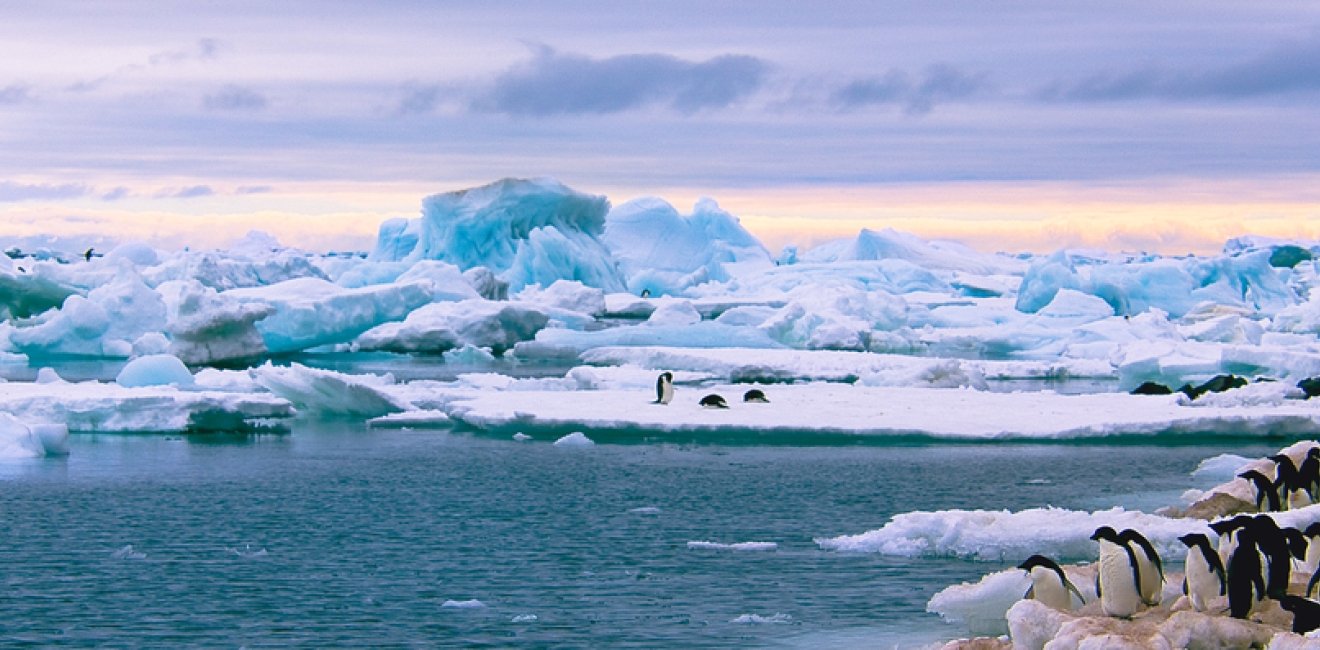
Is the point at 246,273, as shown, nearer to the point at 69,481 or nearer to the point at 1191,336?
the point at 1191,336

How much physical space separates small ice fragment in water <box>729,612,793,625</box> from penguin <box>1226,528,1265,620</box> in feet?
7.56

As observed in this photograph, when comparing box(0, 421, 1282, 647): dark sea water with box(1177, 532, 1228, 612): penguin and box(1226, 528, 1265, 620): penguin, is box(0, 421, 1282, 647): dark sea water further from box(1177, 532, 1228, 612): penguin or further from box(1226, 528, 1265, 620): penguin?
box(1226, 528, 1265, 620): penguin

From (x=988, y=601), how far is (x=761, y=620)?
1.21m

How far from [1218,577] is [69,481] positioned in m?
10.1

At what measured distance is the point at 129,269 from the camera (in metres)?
31.1

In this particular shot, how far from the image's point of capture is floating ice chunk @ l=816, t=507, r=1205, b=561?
33.3 ft

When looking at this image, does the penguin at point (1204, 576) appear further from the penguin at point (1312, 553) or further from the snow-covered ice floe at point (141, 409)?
the snow-covered ice floe at point (141, 409)

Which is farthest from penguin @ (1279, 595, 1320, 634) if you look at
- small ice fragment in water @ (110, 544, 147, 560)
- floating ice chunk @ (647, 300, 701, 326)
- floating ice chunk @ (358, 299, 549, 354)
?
floating ice chunk @ (647, 300, 701, 326)

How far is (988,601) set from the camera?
853cm

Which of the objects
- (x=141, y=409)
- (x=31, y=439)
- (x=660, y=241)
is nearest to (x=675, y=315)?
(x=660, y=241)

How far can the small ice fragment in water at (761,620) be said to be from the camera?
28.7ft

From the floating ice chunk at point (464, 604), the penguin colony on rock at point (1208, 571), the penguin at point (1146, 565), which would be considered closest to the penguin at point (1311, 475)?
the penguin colony on rock at point (1208, 571)

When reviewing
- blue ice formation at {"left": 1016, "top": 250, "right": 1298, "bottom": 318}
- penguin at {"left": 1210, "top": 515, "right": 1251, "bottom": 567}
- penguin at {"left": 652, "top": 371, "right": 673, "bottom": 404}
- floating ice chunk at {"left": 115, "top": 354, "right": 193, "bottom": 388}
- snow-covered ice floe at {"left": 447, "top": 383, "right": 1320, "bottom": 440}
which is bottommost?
penguin at {"left": 1210, "top": 515, "right": 1251, "bottom": 567}

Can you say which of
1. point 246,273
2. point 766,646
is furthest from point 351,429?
point 246,273
